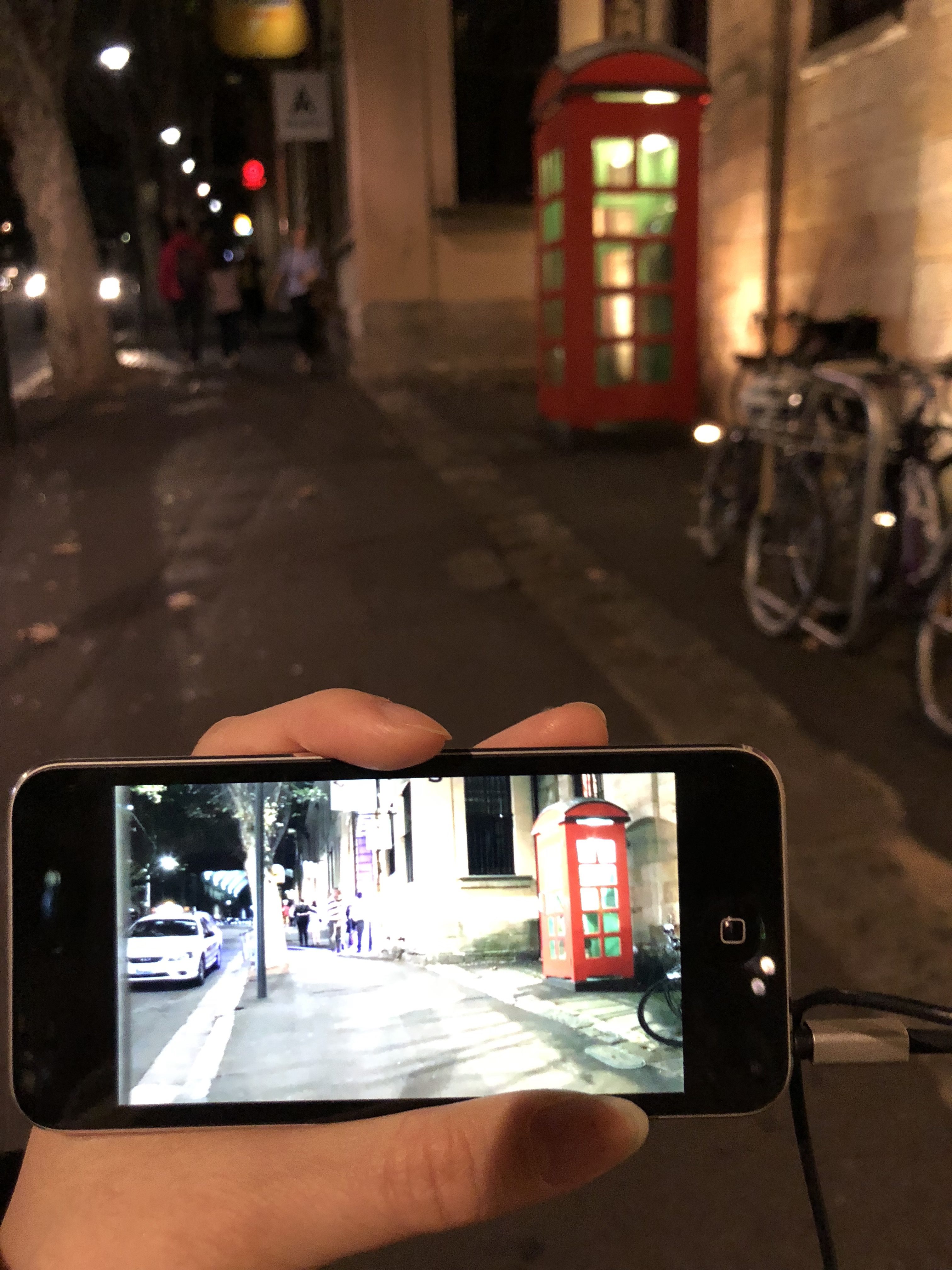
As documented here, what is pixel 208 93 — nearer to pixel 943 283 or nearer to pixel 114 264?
pixel 114 264

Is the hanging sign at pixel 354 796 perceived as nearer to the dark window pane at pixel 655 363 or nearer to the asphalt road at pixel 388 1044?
the asphalt road at pixel 388 1044

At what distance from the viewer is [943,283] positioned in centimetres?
562

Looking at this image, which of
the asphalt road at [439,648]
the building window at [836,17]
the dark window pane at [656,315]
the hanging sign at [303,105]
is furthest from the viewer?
the hanging sign at [303,105]

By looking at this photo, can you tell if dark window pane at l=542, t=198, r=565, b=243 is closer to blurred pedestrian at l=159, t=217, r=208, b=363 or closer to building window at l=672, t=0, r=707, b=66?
building window at l=672, t=0, r=707, b=66

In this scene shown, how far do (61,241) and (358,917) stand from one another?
38.9ft

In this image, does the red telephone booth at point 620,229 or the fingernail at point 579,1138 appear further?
the red telephone booth at point 620,229

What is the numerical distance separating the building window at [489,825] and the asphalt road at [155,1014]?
389 millimetres

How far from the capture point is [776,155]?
7.64 meters

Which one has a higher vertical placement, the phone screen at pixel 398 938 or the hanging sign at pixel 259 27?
the hanging sign at pixel 259 27

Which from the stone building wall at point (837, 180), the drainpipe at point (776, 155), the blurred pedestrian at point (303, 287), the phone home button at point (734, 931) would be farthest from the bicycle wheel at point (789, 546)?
the blurred pedestrian at point (303, 287)

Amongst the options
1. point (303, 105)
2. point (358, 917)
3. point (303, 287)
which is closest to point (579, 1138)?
point (358, 917)

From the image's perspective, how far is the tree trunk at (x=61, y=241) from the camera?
10633 mm

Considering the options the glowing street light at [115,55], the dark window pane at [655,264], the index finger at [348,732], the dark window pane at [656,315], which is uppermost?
the glowing street light at [115,55]

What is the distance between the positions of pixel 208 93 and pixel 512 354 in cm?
2173
